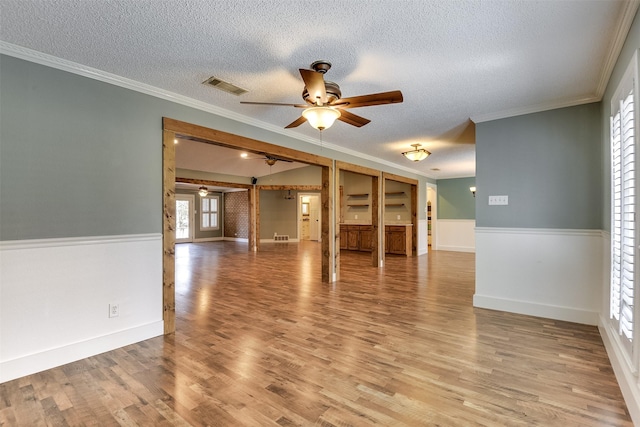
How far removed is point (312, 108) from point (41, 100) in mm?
2209

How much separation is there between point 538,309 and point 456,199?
689cm

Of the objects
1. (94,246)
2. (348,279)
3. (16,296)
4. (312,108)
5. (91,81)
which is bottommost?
(348,279)

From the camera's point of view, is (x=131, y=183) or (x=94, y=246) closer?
(x=94, y=246)

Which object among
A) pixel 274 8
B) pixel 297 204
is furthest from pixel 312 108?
pixel 297 204

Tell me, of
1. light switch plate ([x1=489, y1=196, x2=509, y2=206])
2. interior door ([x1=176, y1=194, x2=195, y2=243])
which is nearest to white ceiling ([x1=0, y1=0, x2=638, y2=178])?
light switch plate ([x1=489, y1=196, x2=509, y2=206])

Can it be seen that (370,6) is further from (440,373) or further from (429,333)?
(429,333)

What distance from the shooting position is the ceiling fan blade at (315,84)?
2.20 m

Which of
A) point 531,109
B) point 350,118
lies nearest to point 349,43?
point 350,118

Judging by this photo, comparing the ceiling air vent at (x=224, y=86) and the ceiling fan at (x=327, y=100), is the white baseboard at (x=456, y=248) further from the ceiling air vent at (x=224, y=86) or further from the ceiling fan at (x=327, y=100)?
the ceiling air vent at (x=224, y=86)

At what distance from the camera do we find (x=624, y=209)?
2.17m

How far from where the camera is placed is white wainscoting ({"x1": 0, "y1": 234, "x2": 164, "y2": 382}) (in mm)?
2348

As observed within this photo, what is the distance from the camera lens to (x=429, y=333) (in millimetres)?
3164

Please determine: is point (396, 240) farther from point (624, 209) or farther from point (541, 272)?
point (624, 209)

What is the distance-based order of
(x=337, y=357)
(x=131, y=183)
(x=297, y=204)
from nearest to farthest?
(x=337, y=357) < (x=131, y=183) < (x=297, y=204)
